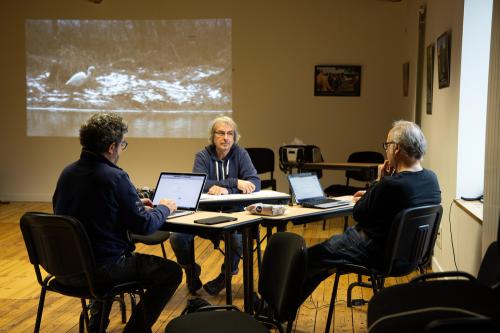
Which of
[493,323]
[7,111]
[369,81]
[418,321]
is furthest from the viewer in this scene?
[7,111]

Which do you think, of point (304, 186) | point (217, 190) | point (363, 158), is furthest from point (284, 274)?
point (363, 158)

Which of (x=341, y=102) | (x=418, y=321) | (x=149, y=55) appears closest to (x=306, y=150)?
(x=341, y=102)

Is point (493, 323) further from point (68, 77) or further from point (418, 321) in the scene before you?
point (68, 77)

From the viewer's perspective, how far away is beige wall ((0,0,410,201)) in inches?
324

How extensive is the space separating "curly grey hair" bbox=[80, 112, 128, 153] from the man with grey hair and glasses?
1.19 m

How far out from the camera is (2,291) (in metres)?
4.59

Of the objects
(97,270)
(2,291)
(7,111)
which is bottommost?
(2,291)

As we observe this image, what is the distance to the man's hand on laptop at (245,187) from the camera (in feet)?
14.9

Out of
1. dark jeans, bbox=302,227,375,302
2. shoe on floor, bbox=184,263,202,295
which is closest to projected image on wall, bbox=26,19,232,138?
shoe on floor, bbox=184,263,202,295

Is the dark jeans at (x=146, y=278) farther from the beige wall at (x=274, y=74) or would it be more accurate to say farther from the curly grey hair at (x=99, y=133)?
the beige wall at (x=274, y=74)

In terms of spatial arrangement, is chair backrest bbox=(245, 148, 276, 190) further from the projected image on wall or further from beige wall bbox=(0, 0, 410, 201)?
the projected image on wall

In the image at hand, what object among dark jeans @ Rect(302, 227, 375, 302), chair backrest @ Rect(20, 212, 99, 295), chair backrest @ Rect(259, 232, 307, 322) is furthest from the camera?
dark jeans @ Rect(302, 227, 375, 302)

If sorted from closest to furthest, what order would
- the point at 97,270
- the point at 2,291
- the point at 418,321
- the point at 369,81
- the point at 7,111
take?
the point at 418,321, the point at 97,270, the point at 2,291, the point at 369,81, the point at 7,111

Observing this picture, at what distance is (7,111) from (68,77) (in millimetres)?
954
